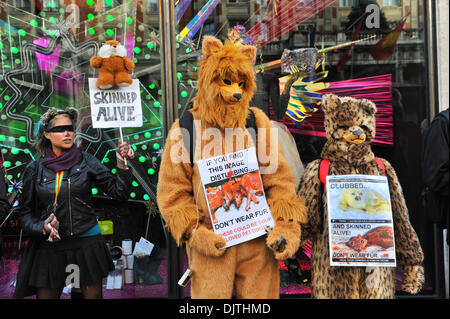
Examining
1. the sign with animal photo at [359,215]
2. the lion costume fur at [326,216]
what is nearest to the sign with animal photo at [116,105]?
the lion costume fur at [326,216]

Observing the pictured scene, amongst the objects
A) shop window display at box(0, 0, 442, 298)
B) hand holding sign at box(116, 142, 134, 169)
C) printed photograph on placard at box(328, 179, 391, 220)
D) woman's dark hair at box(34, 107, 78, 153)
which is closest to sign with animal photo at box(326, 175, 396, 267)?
printed photograph on placard at box(328, 179, 391, 220)

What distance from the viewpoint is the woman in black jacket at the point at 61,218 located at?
3.46 metres

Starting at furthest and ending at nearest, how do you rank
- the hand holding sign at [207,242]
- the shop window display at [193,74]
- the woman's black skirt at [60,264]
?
the shop window display at [193,74] → the woman's black skirt at [60,264] → the hand holding sign at [207,242]

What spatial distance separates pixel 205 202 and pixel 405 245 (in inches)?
54.7

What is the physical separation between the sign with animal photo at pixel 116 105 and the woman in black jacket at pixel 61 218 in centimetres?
24

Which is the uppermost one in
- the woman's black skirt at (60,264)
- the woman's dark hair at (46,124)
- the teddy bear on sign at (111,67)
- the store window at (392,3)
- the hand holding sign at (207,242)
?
the store window at (392,3)

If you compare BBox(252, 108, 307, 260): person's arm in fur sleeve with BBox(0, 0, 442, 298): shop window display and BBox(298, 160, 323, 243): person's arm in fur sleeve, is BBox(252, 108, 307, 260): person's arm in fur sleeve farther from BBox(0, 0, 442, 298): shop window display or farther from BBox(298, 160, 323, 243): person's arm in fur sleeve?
BBox(0, 0, 442, 298): shop window display

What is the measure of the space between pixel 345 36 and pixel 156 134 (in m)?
2.01

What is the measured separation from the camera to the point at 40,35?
4.46 meters

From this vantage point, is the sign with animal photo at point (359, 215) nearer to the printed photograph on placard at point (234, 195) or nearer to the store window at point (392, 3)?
the printed photograph on placard at point (234, 195)

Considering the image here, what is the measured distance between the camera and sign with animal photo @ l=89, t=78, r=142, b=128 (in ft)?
12.0
